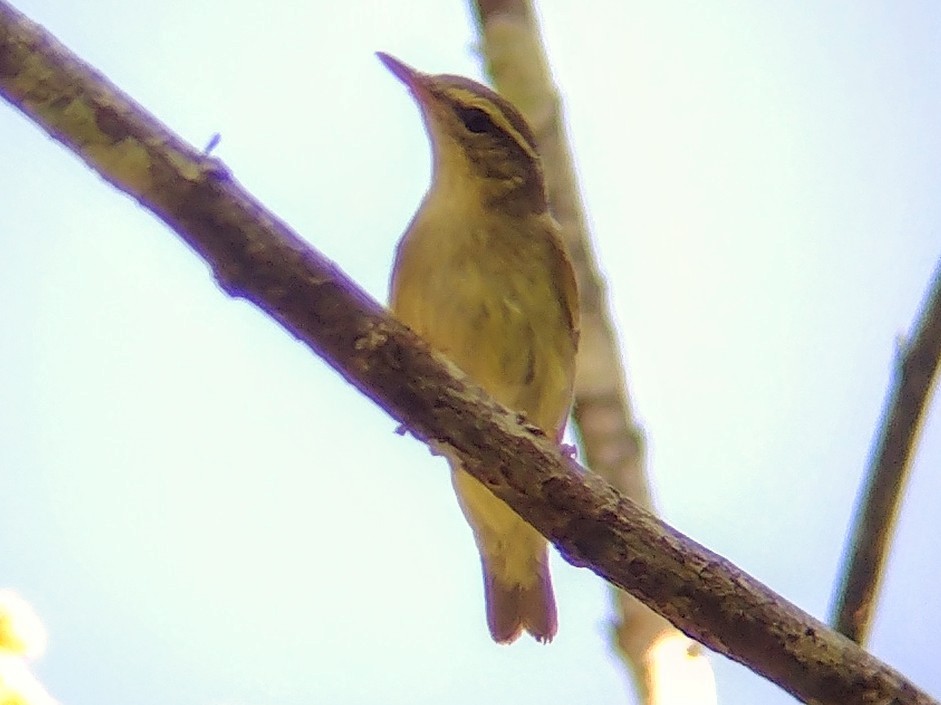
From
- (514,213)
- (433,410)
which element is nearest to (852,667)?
(433,410)

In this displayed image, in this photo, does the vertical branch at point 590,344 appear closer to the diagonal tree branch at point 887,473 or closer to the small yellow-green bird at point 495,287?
the small yellow-green bird at point 495,287

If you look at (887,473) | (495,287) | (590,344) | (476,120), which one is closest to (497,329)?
(495,287)

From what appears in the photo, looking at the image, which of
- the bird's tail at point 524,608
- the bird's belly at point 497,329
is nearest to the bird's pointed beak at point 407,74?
the bird's belly at point 497,329

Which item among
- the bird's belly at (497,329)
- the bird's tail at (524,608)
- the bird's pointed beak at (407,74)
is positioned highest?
the bird's pointed beak at (407,74)

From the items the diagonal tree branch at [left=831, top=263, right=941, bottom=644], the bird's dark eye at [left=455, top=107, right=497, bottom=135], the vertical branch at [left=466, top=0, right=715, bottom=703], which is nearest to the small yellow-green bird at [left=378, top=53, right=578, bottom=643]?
the bird's dark eye at [left=455, top=107, right=497, bottom=135]

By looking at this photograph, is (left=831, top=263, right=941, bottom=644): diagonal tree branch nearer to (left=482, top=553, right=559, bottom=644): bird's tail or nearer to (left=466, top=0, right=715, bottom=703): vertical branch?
(left=466, top=0, right=715, bottom=703): vertical branch

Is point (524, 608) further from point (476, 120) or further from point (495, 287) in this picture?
point (476, 120)
